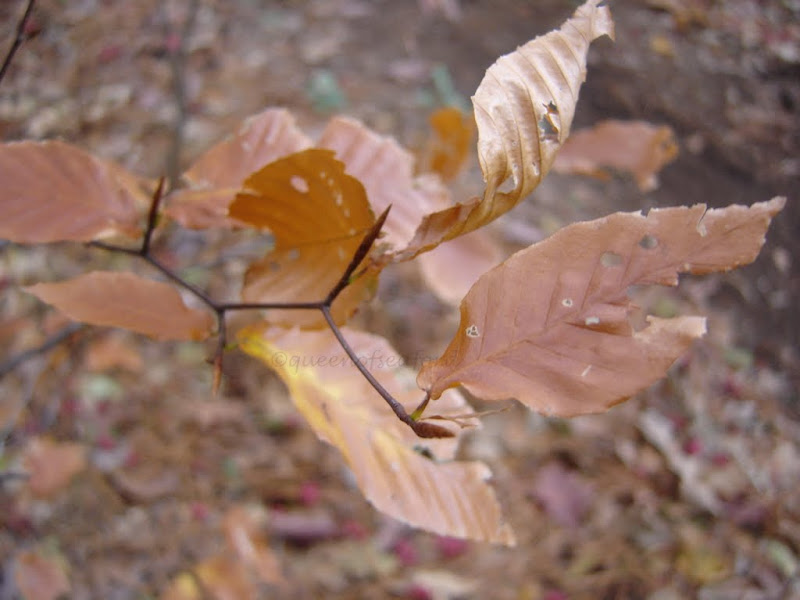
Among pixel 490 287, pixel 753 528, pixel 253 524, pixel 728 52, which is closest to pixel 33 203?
pixel 490 287

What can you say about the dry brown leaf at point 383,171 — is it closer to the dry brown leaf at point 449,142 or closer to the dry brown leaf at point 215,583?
the dry brown leaf at point 449,142

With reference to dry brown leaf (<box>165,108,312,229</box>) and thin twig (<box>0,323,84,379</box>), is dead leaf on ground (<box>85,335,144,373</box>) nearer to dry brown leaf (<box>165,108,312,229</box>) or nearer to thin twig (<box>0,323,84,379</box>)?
thin twig (<box>0,323,84,379</box>)

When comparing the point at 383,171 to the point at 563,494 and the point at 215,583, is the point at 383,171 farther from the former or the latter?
the point at 563,494

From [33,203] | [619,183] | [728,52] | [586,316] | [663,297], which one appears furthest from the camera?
[728,52]

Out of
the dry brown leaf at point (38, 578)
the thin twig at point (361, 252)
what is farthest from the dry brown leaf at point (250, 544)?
the thin twig at point (361, 252)

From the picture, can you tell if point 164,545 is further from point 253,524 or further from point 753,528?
point 753,528

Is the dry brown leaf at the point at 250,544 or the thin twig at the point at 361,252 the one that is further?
the dry brown leaf at the point at 250,544

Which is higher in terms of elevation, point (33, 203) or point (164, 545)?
point (33, 203)

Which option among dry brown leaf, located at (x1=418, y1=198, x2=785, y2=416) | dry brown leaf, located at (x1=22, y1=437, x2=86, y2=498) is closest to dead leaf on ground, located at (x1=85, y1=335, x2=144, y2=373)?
dry brown leaf, located at (x1=22, y1=437, x2=86, y2=498)
